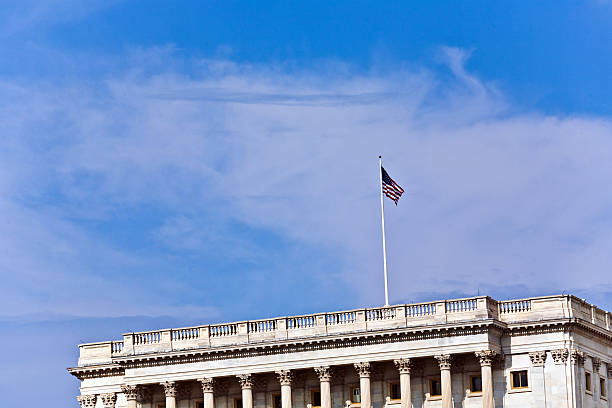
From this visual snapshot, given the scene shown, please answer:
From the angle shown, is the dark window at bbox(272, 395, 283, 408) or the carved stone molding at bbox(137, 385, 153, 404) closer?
the dark window at bbox(272, 395, 283, 408)

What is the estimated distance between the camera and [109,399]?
424ft

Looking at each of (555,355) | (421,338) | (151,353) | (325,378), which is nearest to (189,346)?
(151,353)

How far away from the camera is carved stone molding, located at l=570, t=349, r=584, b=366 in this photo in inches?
4446

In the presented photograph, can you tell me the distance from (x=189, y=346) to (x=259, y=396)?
274 inches

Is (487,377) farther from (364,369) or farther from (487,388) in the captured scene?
(364,369)

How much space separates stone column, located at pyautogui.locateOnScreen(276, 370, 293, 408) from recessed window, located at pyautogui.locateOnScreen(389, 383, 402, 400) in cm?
789

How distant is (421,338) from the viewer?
11581 cm

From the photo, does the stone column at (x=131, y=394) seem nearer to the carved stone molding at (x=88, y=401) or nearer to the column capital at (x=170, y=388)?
the column capital at (x=170, y=388)

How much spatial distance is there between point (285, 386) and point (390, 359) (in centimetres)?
896

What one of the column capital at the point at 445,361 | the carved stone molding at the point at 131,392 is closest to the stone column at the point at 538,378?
the column capital at the point at 445,361

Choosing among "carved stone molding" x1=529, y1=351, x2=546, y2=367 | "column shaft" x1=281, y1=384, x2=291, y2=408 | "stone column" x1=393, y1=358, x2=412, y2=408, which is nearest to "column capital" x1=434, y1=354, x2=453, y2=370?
"stone column" x1=393, y1=358, x2=412, y2=408

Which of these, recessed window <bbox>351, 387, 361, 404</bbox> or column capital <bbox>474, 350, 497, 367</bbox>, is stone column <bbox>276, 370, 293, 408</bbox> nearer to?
recessed window <bbox>351, 387, 361, 404</bbox>

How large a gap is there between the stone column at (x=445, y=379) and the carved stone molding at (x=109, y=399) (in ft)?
97.1

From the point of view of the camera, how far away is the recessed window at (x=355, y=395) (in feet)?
391
